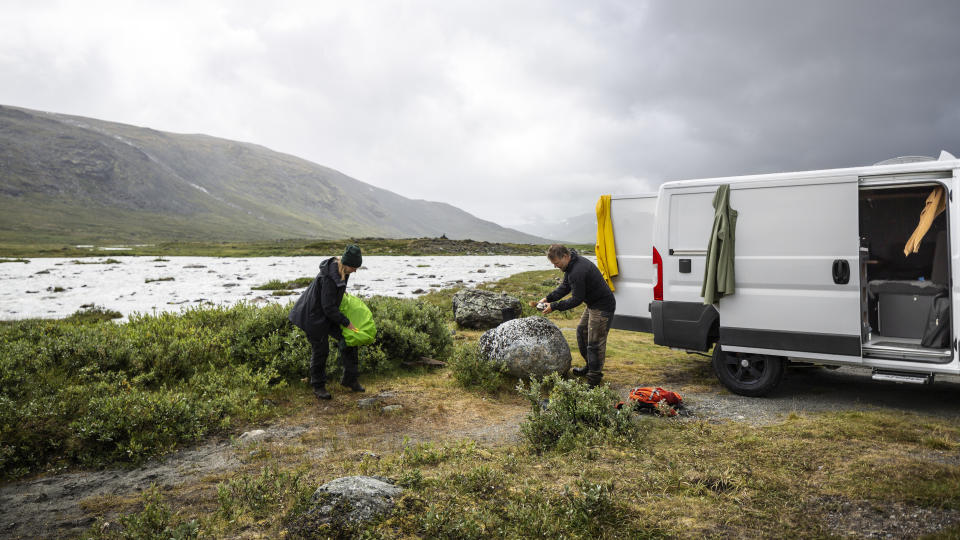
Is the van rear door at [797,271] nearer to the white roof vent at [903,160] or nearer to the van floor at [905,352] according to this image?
the van floor at [905,352]

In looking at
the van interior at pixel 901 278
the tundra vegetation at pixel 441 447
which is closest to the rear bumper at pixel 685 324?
the tundra vegetation at pixel 441 447

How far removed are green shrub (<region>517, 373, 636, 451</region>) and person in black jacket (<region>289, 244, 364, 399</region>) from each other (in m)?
3.48

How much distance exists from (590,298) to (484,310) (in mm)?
5949

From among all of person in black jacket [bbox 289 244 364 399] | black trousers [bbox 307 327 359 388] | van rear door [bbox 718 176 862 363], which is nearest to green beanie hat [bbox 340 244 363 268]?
person in black jacket [bbox 289 244 364 399]

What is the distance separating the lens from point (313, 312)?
7.67 m

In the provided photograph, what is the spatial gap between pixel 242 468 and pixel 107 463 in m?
1.61

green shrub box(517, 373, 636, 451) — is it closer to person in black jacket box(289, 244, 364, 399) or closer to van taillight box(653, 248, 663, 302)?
van taillight box(653, 248, 663, 302)

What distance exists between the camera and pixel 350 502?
3.94 metres

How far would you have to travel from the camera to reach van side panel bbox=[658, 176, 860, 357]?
6.53m

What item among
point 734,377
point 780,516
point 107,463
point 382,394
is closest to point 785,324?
point 734,377

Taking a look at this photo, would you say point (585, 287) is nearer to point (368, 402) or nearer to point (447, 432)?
point (447, 432)

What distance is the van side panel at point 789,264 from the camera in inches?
257

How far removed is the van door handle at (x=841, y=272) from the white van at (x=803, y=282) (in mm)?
12

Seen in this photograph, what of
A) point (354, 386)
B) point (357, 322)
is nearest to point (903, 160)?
point (357, 322)
